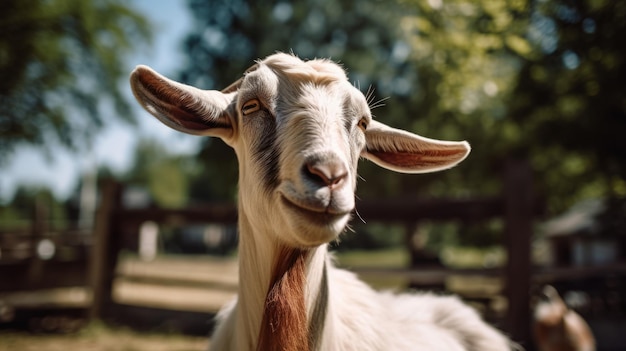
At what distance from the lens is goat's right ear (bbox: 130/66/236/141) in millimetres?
2174

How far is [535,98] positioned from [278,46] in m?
9.46

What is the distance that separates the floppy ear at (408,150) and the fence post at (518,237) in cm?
372

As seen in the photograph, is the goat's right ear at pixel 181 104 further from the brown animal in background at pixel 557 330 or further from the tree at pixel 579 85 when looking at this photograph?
the tree at pixel 579 85

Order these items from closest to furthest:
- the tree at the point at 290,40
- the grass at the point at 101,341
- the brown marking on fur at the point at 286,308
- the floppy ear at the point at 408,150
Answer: the brown marking on fur at the point at 286,308
the floppy ear at the point at 408,150
the grass at the point at 101,341
the tree at the point at 290,40

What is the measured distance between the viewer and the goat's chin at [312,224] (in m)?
1.79

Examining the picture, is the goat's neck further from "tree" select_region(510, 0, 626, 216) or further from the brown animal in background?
"tree" select_region(510, 0, 626, 216)

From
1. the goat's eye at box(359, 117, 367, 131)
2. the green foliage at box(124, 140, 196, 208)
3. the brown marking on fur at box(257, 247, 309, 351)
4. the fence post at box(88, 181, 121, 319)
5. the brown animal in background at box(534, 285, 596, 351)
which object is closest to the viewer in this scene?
the brown marking on fur at box(257, 247, 309, 351)

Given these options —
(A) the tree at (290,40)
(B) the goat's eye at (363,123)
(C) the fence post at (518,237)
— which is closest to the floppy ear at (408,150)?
(B) the goat's eye at (363,123)

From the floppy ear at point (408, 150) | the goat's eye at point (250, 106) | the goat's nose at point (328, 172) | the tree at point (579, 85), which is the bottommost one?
the goat's nose at point (328, 172)

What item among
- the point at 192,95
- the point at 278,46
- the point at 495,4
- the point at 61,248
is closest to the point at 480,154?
the point at 278,46

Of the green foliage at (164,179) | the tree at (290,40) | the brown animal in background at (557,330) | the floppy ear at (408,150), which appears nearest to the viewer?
the floppy ear at (408,150)

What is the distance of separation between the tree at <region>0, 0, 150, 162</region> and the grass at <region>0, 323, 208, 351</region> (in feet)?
11.9

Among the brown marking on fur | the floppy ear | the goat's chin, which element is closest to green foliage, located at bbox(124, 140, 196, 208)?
the floppy ear

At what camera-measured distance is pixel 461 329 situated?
3.22 m
